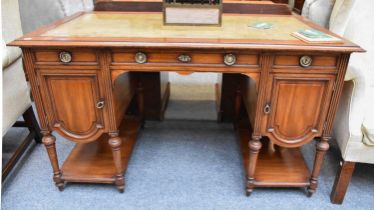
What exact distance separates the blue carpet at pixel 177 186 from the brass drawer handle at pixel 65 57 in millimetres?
654

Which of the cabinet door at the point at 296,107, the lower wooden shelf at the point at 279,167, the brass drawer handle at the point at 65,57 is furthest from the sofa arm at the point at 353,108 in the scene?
the brass drawer handle at the point at 65,57

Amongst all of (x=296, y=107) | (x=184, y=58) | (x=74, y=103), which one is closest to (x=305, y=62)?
(x=296, y=107)

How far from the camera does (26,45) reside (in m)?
0.99

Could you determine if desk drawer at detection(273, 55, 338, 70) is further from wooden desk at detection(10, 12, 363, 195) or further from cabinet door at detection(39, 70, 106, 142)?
cabinet door at detection(39, 70, 106, 142)

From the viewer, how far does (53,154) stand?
4.15 feet

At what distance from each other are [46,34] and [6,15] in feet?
1.38

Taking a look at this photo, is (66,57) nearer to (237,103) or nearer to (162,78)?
(162,78)

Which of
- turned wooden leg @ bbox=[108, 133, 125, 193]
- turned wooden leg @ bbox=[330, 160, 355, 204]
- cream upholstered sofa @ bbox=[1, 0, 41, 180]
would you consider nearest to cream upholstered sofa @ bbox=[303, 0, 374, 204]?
turned wooden leg @ bbox=[330, 160, 355, 204]

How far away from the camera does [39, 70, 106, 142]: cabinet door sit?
1086mm

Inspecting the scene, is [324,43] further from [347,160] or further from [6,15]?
[6,15]

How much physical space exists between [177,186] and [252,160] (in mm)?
397

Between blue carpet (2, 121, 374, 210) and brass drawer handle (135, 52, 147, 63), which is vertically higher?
brass drawer handle (135, 52, 147, 63)

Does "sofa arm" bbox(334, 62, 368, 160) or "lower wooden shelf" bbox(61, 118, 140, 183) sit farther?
"lower wooden shelf" bbox(61, 118, 140, 183)

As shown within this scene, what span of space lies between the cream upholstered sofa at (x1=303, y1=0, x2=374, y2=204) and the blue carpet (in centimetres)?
28
